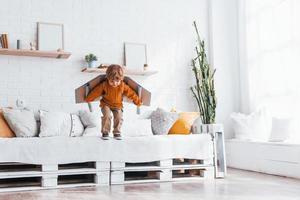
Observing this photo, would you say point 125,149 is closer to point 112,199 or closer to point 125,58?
point 112,199

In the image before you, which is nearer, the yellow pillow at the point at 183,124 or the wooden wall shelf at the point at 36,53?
the wooden wall shelf at the point at 36,53

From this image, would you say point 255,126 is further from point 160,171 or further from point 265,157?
point 160,171

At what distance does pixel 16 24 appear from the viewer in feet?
15.9

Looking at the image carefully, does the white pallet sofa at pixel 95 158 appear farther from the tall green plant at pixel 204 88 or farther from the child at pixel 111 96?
the tall green plant at pixel 204 88

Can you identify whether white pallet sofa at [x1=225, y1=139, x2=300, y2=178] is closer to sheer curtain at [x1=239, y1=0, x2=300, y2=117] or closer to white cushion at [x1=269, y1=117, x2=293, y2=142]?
white cushion at [x1=269, y1=117, x2=293, y2=142]

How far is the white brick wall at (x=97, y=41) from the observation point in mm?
4852

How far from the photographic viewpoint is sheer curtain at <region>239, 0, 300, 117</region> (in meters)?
4.78

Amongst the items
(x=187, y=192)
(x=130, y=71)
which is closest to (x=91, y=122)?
(x=130, y=71)

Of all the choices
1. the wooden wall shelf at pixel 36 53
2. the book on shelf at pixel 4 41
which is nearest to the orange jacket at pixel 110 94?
the wooden wall shelf at pixel 36 53

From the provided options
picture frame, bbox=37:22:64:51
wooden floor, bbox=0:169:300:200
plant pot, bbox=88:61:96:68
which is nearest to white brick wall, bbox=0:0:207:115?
picture frame, bbox=37:22:64:51

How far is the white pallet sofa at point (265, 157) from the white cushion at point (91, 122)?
1.95m

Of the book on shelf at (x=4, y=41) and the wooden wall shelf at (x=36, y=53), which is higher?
the book on shelf at (x=4, y=41)

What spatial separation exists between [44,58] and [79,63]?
456 millimetres

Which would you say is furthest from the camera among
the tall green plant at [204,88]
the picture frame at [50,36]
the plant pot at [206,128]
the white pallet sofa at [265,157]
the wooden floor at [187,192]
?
the tall green plant at [204,88]
